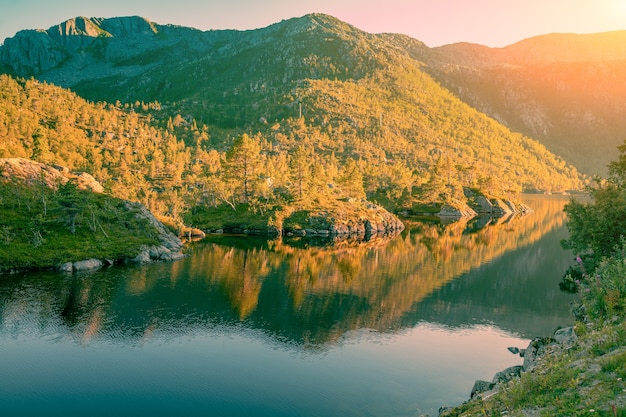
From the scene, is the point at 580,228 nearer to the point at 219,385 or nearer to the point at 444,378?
the point at 444,378

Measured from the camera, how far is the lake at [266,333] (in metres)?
39.3

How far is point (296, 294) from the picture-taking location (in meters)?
72.1

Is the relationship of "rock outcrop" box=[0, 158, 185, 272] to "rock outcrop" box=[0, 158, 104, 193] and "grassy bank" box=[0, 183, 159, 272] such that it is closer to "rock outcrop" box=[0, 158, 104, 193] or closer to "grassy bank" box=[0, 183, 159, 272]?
"rock outcrop" box=[0, 158, 104, 193]

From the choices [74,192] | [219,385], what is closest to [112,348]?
[219,385]

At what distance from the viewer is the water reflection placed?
57281mm

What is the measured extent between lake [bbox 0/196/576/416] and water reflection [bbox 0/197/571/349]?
31cm

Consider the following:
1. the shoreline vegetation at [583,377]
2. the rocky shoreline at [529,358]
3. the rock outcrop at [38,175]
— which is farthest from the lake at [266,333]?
the rock outcrop at [38,175]

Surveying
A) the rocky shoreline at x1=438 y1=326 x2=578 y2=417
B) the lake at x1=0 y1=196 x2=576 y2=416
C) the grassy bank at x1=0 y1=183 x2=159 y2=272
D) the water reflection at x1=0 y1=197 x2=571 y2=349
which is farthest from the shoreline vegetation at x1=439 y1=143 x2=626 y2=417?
the grassy bank at x1=0 y1=183 x2=159 y2=272

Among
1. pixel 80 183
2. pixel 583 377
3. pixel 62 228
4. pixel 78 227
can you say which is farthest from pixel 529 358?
pixel 80 183

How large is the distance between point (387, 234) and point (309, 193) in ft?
102

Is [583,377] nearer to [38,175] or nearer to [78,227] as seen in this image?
[78,227]

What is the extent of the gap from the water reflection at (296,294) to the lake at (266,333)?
31 centimetres

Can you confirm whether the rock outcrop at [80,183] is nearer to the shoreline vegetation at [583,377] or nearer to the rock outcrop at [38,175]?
the rock outcrop at [38,175]

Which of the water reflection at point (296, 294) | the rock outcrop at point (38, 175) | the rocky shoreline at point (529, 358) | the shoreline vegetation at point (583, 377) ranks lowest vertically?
the water reflection at point (296, 294)
